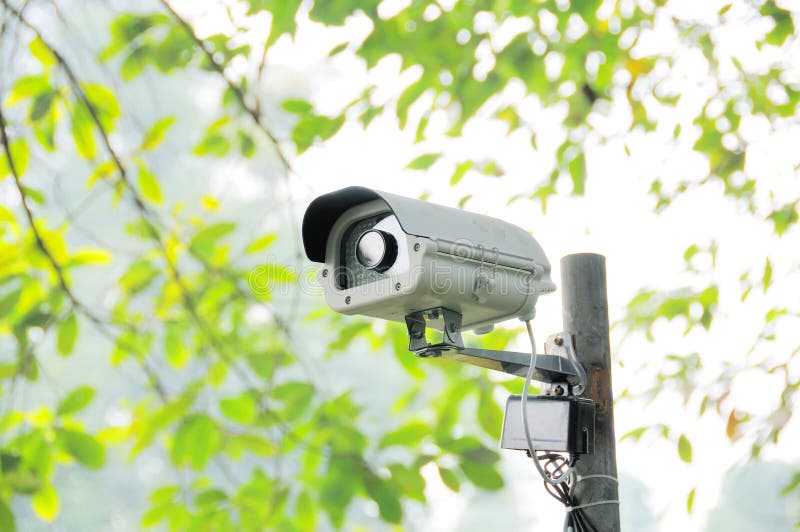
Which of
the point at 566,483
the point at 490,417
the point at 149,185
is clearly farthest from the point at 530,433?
the point at 149,185

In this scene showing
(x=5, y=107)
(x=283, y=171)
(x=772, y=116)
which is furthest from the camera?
(x=772, y=116)

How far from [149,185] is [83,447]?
18.6 inches

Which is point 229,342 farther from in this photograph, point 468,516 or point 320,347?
point 468,516

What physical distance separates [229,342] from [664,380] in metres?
0.89

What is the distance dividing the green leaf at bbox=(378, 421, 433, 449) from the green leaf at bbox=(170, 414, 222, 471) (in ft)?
1.07

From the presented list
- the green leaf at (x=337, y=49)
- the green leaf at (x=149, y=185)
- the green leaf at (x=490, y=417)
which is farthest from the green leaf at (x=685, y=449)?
the green leaf at (x=149, y=185)

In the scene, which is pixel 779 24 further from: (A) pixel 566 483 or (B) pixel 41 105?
(B) pixel 41 105

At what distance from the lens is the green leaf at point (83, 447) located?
1.27 metres

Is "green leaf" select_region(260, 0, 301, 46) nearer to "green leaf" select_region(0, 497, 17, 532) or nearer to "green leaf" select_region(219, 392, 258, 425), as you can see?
"green leaf" select_region(219, 392, 258, 425)

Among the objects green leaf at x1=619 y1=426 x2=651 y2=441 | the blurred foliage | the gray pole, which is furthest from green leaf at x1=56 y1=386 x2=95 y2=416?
green leaf at x1=619 y1=426 x2=651 y2=441

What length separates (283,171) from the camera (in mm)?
1619

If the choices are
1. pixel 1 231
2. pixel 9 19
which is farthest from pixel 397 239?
pixel 9 19

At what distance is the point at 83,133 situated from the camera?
1477 millimetres

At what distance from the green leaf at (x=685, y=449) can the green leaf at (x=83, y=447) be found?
975mm
